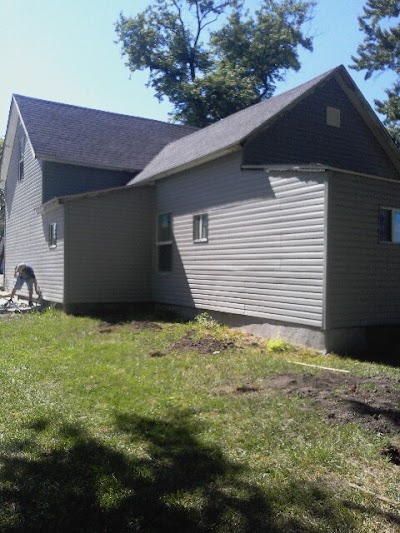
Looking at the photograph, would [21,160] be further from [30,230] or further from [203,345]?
[203,345]

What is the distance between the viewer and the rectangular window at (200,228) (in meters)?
12.9

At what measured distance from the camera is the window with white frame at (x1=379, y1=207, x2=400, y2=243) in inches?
388

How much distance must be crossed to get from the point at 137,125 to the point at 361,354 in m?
14.8

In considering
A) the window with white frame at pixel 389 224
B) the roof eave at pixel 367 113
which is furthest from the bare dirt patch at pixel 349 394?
the roof eave at pixel 367 113

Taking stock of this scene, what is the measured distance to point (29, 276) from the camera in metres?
16.7

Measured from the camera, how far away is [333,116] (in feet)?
44.0

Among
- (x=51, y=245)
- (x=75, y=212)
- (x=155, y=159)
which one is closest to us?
(x=75, y=212)

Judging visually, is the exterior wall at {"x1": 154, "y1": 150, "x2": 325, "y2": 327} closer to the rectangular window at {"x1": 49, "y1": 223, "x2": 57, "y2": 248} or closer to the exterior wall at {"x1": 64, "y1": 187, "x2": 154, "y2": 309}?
the exterior wall at {"x1": 64, "y1": 187, "x2": 154, "y2": 309}

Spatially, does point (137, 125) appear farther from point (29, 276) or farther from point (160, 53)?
point (160, 53)

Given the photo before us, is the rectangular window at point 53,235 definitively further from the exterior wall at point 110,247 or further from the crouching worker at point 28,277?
the crouching worker at point 28,277

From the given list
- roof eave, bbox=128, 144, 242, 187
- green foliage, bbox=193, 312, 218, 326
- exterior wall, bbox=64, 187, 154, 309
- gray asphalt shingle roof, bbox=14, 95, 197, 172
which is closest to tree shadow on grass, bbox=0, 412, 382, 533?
green foliage, bbox=193, 312, 218, 326

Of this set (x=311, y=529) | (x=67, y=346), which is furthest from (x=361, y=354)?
(x=311, y=529)

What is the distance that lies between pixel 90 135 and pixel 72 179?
8.00ft

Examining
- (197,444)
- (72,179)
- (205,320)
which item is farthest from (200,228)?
(197,444)
